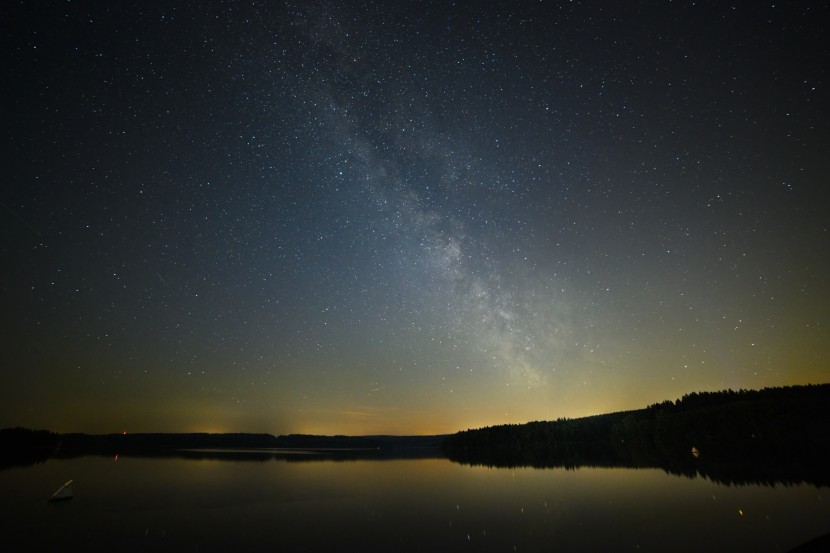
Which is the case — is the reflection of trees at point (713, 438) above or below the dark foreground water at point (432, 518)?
above

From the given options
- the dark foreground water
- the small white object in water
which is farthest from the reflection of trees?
the small white object in water

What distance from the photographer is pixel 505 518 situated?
1831 cm

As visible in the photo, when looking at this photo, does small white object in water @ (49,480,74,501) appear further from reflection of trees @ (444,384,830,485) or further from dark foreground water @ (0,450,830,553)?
reflection of trees @ (444,384,830,485)

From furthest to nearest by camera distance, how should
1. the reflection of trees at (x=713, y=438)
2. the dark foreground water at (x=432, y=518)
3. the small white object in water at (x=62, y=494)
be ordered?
the reflection of trees at (x=713, y=438), the small white object in water at (x=62, y=494), the dark foreground water at (x=432, y=518)

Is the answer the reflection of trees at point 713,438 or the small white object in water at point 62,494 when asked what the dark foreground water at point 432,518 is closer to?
the small white object in water at point 62,494

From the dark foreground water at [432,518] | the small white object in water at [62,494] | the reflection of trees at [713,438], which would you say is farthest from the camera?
the reflection of trees at [713,438]

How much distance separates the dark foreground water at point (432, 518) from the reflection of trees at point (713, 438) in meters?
10.8

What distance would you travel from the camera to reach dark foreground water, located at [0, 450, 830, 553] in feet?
46.8

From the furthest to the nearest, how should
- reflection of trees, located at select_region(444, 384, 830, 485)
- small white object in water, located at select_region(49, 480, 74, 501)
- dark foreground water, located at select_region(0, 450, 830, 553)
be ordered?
1. reflection of trees, located at select_region(444, 384, 830, 485)
2. small white object in water, located at select_region(49, 480, 74, 501)
3. dark foreground water, located at select_region(0, 450, 830, 553)

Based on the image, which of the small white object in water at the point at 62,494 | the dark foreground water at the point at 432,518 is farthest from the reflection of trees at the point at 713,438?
the small white object in water at the point at 62,494

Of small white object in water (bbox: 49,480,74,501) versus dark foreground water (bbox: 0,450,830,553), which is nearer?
dark foreground water (bbox: 0,450,830,553)

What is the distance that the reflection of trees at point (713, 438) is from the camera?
36.5 metres

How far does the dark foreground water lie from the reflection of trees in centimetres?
1080

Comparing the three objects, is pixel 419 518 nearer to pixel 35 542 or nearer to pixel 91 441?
pixel 35 542
